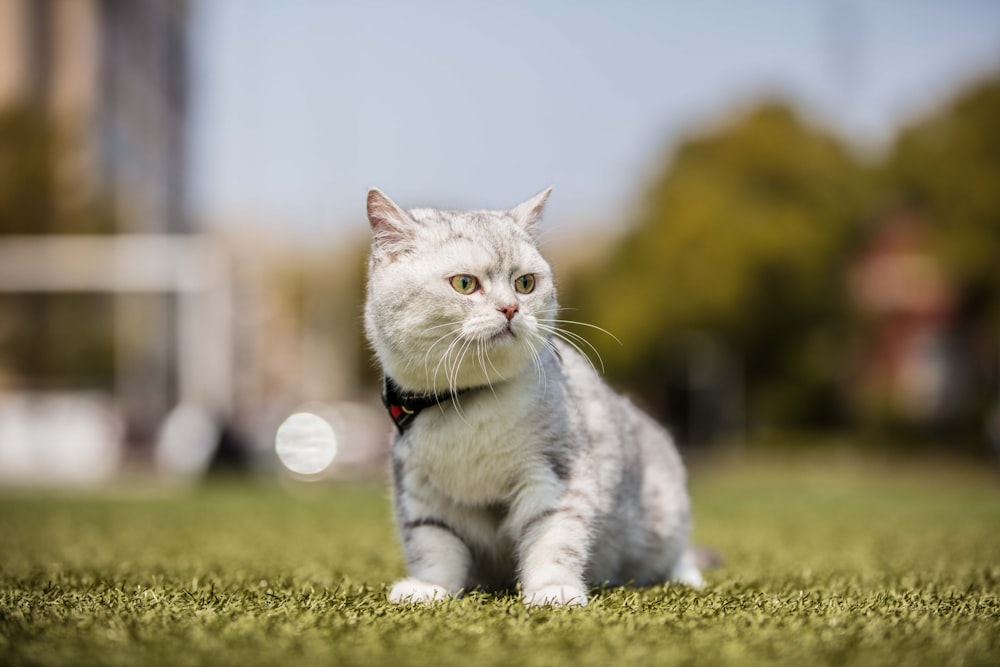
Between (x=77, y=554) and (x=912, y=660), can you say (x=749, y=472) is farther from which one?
(x=912, y=660)

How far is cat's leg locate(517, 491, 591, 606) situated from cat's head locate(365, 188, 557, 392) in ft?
1.49

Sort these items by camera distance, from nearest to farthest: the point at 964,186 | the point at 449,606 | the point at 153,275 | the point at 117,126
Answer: the point at 449,606, the point at 153,275, the point at 964,186, the point at 117,126

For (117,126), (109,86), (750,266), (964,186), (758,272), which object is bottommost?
(758,272)

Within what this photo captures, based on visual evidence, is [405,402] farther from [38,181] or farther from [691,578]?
[38,181]

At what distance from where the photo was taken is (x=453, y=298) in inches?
122

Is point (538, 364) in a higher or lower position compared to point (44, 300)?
higher

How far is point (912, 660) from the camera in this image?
2.15 metres

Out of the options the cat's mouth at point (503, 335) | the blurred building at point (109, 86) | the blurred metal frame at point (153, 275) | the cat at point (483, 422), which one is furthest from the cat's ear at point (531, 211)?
the blurred building at point (109, 86)

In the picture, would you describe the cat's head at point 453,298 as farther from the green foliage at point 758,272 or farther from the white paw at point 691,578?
the green foliage at point 758,272

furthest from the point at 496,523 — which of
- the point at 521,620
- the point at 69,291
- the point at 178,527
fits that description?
the point at 69,291

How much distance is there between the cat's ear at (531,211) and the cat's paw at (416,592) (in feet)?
4.12

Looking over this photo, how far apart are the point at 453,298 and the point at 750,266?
2762 cm

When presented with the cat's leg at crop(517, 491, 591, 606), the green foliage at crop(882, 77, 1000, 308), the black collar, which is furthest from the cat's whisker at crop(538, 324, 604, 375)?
the green foliage at crop(882, 77, 1000, 308)

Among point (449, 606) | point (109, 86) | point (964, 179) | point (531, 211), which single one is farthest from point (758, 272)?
point (449, 606)
